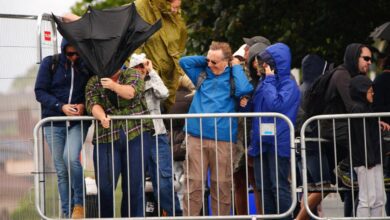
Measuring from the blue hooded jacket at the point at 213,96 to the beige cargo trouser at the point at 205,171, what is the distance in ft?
0.30

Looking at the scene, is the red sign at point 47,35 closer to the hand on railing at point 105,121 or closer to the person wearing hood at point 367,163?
the hand on railing at point 105,121

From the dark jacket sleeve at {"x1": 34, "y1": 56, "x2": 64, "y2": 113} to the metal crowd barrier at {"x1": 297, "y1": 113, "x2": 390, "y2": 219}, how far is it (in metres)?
2.46

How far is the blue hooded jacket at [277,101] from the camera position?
41.0ft

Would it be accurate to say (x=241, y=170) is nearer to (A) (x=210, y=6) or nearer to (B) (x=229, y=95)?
(B) (x=229, y=95)

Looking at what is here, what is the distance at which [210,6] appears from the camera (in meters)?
20.4

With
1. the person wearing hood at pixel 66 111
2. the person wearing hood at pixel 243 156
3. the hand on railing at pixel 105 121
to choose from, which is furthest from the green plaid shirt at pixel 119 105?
the person wearing hood at pixel 243 156

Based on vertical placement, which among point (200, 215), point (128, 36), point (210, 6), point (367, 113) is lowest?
point (200, 215)

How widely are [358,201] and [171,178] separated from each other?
6.41ft

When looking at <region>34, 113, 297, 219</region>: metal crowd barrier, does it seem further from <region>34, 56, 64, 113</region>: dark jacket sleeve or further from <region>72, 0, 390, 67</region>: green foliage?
<region>72, 0, 390, 67</region>: green foliage

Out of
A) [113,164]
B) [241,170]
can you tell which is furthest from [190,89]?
[113,164]

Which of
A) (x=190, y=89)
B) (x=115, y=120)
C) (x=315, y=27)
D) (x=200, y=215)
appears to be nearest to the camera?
(x=115, y=120)

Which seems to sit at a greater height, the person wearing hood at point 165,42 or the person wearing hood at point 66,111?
the person wearing hood at point 165,42

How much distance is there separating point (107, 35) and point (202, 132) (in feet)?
4.38

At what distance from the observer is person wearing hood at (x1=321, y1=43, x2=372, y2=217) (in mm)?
12703
